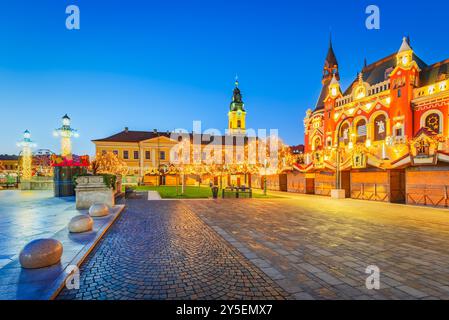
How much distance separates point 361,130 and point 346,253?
25.9 metres

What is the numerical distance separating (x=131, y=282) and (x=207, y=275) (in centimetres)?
142

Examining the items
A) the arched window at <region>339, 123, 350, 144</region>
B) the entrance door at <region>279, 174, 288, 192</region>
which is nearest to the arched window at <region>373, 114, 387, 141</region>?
the arched window at <region>339, 123, 350, 144</region>

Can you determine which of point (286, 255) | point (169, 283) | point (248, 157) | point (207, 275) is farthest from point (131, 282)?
point (248, 157)

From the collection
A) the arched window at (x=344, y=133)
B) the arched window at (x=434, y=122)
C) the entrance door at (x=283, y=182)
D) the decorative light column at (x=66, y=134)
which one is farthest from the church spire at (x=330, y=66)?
the decorative light column at (x=66, y=134)

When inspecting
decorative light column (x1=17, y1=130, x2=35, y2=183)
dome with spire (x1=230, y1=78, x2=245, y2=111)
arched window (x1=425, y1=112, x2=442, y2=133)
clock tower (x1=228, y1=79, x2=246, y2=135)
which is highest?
dome with spire (x1=230, y1=78, x2=245, y2=111)

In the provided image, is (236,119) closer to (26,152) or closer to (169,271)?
(26,152)

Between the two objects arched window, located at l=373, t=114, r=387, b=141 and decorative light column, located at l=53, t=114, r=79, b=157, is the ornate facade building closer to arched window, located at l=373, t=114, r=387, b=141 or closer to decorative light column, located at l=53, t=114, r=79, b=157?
arched window, located at l=373, t=114, r=387, b=141

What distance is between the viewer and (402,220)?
10875mm

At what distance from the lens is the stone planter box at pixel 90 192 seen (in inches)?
496

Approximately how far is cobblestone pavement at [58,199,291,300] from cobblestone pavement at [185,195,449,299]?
46cm

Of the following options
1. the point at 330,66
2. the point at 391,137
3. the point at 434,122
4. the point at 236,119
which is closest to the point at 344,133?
the point at 391,137

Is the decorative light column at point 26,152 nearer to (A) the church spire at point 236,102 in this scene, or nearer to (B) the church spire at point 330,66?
(B) the church spire at point 330,66

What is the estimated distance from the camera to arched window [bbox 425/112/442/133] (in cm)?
2048

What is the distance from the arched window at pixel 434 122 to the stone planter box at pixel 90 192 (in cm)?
2590
